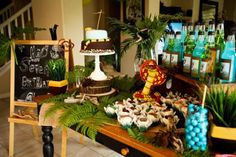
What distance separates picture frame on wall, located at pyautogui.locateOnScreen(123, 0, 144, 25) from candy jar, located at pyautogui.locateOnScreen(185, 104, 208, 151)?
3678 mm

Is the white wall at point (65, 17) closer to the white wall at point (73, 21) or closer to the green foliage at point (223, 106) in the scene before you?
the white wall at point (73, 21)

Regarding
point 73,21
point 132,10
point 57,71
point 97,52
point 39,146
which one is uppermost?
point 132,10

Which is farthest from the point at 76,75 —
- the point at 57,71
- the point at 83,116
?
the point at 83,116

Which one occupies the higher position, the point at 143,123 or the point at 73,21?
the point at 73,21

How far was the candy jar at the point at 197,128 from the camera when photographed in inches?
35.1

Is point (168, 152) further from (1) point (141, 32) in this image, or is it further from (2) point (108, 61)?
(2) point (108, 61)

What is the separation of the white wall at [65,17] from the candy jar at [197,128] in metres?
2.75

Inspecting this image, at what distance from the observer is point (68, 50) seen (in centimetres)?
214

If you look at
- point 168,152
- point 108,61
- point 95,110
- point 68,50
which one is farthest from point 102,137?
point 68,50

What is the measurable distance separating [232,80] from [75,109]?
818 millimetres

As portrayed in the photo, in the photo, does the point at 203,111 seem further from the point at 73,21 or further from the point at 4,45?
the point at 73,21

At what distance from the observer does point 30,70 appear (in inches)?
94.4

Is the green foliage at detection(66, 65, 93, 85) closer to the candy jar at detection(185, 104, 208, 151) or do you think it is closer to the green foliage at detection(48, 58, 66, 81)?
the green foliage at detection(48, 58, 66, 81)

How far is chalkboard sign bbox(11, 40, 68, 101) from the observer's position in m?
2.38
